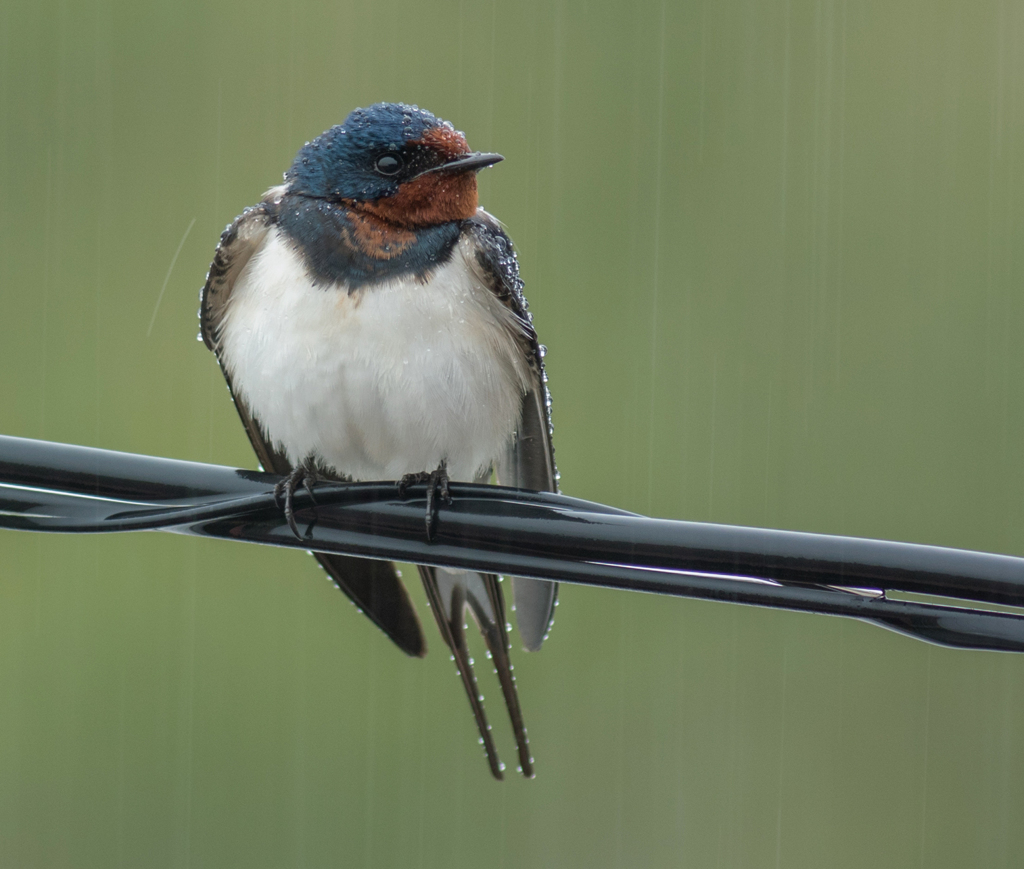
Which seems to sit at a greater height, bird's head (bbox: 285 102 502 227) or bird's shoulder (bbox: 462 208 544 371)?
bird's head (bbox: 285 102 502 227)

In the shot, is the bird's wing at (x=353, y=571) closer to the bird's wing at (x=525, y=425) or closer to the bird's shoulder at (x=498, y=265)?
the bird's wing at (x=525, y=425)

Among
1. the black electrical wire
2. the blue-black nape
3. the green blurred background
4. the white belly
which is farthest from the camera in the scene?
the green blurred background

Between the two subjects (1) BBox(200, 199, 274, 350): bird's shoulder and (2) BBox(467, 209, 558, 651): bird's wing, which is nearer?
(2) BBox(467, 209, 558, 651): bird's wing

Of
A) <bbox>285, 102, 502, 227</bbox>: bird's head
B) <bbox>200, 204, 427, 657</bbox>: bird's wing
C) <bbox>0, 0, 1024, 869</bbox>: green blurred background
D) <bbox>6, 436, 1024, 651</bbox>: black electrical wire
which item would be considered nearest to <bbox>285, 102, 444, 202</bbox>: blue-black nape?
<bbox>285, 102, 502, 227</bbox>: bird's head

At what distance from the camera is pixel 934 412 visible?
18.1 ft

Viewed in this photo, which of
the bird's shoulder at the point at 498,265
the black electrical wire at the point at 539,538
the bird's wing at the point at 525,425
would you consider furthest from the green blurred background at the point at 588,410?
the black electrical wire at the point at 539,538

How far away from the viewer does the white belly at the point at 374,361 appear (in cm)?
194

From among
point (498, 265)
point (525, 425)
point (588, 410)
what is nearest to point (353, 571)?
point (525, 425)

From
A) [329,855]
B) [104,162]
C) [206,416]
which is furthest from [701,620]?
[104,162]

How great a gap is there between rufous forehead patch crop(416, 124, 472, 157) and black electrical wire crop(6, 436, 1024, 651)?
2.80 feet

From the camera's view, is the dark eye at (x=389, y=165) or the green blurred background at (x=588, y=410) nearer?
the dark eye at (x=389, y=165)

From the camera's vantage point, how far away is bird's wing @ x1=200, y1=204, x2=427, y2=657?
2.08 meters

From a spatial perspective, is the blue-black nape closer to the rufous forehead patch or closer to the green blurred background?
the rufous forehead patch

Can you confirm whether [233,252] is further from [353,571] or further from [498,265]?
[353,571]
